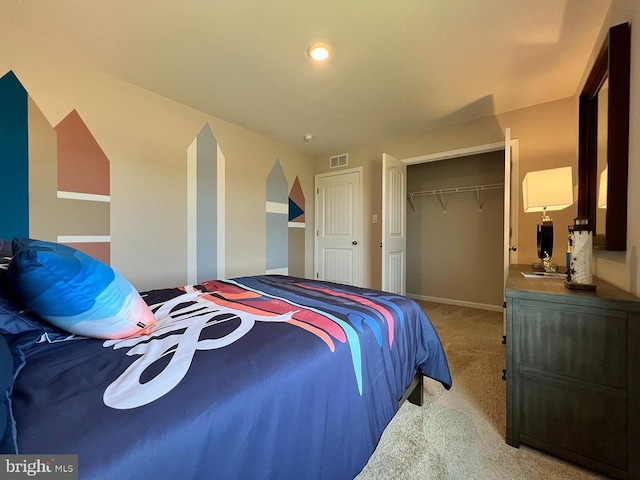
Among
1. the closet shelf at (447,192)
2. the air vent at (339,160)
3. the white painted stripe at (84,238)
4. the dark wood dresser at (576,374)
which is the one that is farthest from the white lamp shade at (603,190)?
the white painted stripe at (84,238)

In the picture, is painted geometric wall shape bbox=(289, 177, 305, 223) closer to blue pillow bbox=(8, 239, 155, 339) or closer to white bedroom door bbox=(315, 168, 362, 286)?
white bedroom door bbox=(315, 168, 362, 286)

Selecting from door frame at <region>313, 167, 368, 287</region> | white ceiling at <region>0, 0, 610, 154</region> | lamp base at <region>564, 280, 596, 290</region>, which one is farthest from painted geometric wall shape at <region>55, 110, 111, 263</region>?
lamp base at <region>564, 280, 596, 290</region>

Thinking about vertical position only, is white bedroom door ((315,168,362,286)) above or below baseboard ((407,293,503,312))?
above

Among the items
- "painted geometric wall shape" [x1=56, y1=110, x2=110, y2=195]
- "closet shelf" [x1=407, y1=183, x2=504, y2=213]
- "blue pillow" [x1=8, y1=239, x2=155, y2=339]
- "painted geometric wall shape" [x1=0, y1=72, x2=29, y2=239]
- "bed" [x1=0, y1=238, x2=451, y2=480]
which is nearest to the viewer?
"bed" [x1=0, y1=238, x2=451, y2=480]

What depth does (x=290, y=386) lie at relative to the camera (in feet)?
2.62

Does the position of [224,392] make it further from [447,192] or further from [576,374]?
[447,192]

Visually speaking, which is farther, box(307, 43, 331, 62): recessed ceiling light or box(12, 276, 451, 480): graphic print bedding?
box(307, 43, 331, 62): recessed ceiling light

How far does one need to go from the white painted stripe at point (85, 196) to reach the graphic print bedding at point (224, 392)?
4.97 ft

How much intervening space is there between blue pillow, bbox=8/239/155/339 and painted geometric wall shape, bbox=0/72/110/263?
4.85 feet

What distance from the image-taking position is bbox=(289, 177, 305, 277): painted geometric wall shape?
4.13 m

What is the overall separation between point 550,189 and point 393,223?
1697 millimetres

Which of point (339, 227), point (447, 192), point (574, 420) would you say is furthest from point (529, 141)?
point (574, 420)

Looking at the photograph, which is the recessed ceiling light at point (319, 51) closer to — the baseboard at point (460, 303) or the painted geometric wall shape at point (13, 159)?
the painted geometric wall shape at point (13, 159)

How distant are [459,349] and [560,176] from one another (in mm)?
1673
